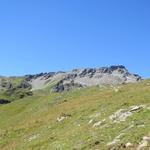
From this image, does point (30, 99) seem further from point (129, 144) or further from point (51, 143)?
point (129, 144)

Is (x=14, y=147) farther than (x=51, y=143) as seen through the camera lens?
Yes

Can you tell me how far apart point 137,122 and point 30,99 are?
77535 millimetres

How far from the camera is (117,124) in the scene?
37.8m

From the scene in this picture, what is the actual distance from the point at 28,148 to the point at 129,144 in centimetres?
1461

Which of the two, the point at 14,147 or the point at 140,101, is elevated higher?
the point at 140,101

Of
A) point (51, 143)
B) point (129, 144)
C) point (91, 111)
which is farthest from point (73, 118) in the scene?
point (129, 144)

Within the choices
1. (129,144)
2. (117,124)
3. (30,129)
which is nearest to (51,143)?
(117,124)

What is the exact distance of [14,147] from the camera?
4675cm

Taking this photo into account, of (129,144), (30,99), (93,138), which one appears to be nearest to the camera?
(129,144)

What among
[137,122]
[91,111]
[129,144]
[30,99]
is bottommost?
[129,144]

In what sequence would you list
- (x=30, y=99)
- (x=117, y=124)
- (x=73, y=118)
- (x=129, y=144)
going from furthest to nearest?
(x=30, y=99) < (x=73, y=118) < (x=117, y=124) < (x=129, y=144)

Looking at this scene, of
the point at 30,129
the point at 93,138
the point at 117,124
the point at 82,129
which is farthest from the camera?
the point at 30,129

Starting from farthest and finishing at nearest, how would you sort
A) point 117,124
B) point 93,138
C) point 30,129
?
1. point 30,129
2. point 117,124
3. point 93,138

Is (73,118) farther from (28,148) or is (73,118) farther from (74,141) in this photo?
(74,141)
